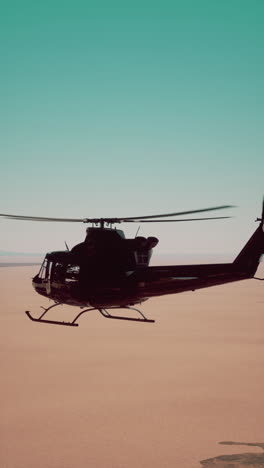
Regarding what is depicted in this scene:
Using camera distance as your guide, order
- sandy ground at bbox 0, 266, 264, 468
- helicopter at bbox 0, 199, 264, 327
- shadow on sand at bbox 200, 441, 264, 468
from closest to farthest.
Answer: helicopter at bbox 0, 199, 264, 327 → shadow on sand at bbox 200, 441, 264, 468 → sandy ground at bbox 0, 266, 264, 468

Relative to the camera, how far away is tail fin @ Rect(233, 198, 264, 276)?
21344 mm

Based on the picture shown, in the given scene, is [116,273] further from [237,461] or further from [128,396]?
[128,396]

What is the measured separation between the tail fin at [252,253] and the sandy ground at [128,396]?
9.03 metres

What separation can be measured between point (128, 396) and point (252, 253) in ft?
49.2

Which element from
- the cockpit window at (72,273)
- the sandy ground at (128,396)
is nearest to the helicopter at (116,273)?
the cockpit window at (72,273)

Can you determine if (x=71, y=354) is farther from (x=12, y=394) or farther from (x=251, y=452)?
(x=251, y=452)

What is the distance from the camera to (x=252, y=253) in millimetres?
21547

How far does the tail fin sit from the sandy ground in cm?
903

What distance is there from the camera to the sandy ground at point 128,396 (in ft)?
80.1

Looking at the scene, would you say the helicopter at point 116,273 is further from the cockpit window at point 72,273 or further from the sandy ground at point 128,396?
the sandy ground at point 128,396

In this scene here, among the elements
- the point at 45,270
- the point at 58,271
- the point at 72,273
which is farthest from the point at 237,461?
the point at 45,270

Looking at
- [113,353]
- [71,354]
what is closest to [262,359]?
[113,353]

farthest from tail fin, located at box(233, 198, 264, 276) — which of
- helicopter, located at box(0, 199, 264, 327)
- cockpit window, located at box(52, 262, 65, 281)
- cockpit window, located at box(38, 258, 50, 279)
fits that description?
cockpit window, located at box(38, 258, 50, 279)

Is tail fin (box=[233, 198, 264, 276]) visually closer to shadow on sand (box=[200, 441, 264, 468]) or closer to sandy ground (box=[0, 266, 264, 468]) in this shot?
shadow on sand (box=[200, 441, 264, 468])
